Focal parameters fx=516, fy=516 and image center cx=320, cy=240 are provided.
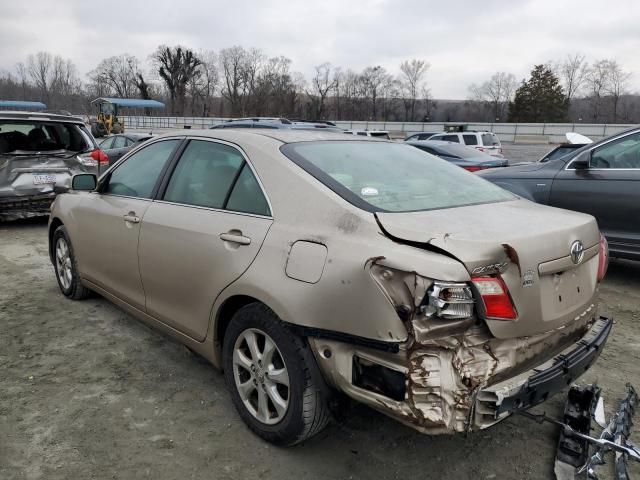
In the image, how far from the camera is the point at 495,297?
2.00 metres

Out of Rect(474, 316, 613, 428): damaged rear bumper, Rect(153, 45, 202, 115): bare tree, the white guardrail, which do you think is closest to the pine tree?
the white guardrail

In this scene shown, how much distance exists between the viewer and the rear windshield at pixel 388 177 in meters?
2.49

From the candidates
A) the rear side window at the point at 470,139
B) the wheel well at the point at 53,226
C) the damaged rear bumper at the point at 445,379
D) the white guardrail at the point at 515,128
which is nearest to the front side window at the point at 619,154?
the damaged rear bumper at the point at 445,379

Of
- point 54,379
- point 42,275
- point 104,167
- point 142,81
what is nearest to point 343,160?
point 54,379

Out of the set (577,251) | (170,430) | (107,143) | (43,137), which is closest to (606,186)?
(577,251)

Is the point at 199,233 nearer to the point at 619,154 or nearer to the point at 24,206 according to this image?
the point at 619,154

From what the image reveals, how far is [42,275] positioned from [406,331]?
190 inches

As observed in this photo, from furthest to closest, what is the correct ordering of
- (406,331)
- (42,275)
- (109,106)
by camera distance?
1. (109,106)
2. (42,275)
3. (406,331)

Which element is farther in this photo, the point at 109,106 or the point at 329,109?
the point at 329,109

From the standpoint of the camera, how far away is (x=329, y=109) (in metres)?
79.0

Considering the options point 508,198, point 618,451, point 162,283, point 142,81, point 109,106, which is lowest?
point 618,451

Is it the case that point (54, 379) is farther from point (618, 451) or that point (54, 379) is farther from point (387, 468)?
point (618, 451)

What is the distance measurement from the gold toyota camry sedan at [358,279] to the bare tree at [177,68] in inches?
3449

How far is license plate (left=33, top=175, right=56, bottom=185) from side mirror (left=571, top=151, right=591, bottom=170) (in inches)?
280
